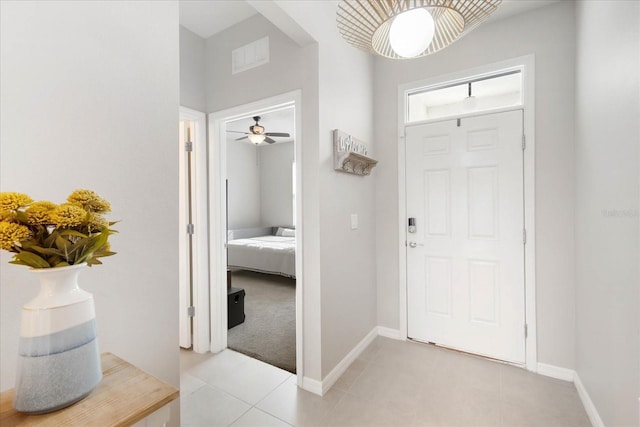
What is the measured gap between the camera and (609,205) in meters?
1.50

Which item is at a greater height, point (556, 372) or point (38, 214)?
point (38, 214)

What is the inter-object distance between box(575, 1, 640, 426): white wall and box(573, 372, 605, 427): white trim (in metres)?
0.05

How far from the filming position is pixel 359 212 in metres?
2.60

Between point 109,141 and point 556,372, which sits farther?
point 556,372

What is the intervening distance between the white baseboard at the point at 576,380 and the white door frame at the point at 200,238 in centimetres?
277

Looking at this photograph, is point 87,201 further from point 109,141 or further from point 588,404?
point 588,404

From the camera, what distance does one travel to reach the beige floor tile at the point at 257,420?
171 centimetres

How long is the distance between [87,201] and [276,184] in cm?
679

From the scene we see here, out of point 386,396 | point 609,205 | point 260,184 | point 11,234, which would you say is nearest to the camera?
point 11,234

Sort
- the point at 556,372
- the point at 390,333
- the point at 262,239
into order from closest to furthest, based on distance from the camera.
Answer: the point at 556,372, the point at 390,333, the point at 262,239

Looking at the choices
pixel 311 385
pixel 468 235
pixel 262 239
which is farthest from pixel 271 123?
pixel 311 385

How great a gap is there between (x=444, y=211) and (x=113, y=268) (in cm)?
248

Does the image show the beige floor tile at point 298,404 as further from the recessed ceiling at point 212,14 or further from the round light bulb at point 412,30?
the recessed ceiling at point 212,14

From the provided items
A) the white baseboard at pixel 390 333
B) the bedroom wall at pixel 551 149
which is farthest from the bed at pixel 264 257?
the bedroom wall at pixel 551 149
